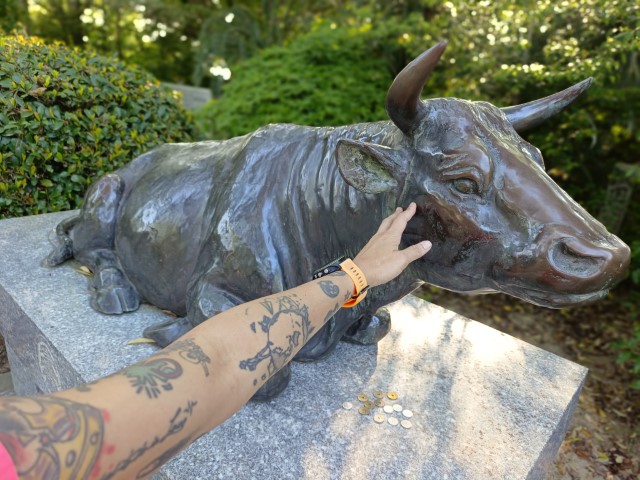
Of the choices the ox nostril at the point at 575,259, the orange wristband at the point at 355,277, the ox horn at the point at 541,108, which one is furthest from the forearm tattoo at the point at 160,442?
the ox horn at the point at 541,108

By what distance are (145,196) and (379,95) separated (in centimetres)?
447

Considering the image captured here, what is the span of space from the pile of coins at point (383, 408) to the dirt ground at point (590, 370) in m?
2.13

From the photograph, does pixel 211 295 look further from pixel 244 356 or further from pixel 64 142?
pixel 64 142

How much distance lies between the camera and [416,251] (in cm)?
158

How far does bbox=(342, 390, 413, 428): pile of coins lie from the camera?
1.91 m

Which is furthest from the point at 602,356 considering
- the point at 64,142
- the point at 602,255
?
the point at 64,142

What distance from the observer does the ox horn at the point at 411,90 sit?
4.32ft

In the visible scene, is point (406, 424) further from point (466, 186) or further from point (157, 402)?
point (157, 402)

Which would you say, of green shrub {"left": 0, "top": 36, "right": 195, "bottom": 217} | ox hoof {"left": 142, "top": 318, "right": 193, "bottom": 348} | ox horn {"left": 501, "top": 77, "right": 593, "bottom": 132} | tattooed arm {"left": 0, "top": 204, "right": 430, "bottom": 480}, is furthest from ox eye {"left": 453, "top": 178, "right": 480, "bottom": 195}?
green shrub {"left": 0, "top": 36, "right": 195, "bottom": 217}

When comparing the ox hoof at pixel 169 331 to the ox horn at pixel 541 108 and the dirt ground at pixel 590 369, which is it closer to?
the ox horn at pixel 541 108

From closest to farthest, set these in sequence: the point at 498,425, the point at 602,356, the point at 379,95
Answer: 1. the point at 498,425
2. the point at 602,356
3. the point at 379,95

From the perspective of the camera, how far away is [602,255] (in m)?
1.34

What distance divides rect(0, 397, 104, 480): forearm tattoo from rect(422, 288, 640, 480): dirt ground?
11.6 ft

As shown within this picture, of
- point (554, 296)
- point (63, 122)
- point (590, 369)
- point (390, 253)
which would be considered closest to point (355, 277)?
point (390, 253)
